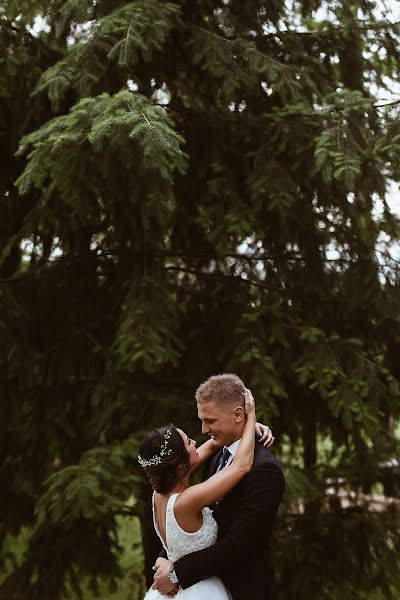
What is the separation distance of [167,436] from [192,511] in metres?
0.32

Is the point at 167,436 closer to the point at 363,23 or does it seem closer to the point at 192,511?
the point at 192,511

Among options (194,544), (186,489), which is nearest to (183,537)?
(194,544)

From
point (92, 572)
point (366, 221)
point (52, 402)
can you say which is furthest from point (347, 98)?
point (92, 572)

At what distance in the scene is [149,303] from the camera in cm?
591

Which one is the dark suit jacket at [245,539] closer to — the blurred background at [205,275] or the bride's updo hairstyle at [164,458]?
the bride's updo hairstyle at [164,458]

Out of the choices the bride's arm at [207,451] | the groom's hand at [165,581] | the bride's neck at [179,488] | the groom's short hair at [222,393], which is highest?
the groom's short hair at [222,393]

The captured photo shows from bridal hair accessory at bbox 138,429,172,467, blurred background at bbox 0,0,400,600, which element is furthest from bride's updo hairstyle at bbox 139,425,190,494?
blurred background at bbox 0,0,400,600

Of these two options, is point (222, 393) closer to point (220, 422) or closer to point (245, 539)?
point (220, 422)

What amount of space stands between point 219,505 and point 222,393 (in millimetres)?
504

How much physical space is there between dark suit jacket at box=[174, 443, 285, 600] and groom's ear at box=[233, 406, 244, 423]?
0.50 feet

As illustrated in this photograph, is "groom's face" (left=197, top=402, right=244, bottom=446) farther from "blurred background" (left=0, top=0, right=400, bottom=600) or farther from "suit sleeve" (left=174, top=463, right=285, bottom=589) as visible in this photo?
"blurred background" (left=0, top=0, right=400, bottom=600)

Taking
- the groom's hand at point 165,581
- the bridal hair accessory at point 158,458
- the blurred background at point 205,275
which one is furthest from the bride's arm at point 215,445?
the blurred background at point 205,275

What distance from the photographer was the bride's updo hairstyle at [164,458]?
123 inches

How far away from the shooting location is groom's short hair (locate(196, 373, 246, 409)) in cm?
314
